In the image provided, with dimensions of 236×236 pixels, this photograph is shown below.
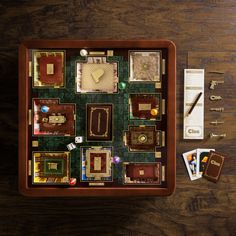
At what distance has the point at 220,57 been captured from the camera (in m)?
2.54

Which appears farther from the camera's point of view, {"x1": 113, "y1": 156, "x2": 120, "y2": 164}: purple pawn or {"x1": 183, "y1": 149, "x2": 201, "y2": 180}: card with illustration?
{"x1": 183, "y1": 149, "x2": 201, "y2": 180}: card with illustration

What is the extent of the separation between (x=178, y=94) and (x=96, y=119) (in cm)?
71

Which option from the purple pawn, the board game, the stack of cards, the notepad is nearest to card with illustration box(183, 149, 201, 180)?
the stack of cards

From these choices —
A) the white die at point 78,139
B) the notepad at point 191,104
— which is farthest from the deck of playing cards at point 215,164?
the white die at point 78,139

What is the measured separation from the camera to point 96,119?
216 cm

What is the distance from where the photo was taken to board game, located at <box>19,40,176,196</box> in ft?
7.06

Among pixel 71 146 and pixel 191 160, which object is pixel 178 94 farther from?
pixel 71 146

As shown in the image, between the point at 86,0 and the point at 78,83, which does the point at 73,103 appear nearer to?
the point at 78,83

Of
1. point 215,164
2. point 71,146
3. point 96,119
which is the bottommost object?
point 215,164

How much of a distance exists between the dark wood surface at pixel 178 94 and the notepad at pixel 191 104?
0.15ft

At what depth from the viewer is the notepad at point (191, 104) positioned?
2.50m

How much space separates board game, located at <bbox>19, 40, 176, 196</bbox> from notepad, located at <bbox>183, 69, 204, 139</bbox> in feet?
1.37

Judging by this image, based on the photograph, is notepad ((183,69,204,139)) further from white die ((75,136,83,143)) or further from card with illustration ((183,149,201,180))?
white die ((75,136,83,143))

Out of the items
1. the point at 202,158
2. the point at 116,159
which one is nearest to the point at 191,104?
the point at 202,158
